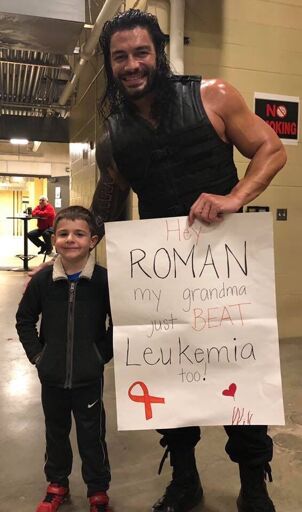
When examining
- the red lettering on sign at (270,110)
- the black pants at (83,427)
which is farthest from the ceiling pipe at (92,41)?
the black pants at (83,427)

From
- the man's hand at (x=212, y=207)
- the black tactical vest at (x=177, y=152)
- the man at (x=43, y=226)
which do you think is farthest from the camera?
the man at (x=43, y=226)

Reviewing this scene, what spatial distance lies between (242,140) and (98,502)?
4.18 ft

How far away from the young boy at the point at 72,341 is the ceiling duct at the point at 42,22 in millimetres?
2440

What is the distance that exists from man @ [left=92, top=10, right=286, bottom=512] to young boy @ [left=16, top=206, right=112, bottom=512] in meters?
0.26

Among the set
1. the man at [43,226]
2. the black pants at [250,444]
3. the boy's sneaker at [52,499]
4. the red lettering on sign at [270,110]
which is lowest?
the boy's sneaker at [52,499]

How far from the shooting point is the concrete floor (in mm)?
1637

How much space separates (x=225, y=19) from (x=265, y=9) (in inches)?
13.5

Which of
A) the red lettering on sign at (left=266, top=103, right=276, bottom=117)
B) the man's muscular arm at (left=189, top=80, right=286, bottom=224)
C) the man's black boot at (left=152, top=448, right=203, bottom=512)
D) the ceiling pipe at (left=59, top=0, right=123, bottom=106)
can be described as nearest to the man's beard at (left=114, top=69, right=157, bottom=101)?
the man's muscular arm at (left=189, top=80, right=286, bottom=224)

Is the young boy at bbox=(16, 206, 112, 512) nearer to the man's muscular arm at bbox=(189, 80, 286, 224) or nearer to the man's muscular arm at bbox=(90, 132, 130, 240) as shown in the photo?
the man's muscular arm at bbox=(90, 132, 130, 240)

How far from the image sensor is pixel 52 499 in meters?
1.57

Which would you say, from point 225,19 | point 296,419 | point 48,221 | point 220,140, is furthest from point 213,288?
point 48,221

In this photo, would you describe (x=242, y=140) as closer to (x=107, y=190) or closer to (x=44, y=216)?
(x=107, y=190)

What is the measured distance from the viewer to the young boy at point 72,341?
1.48 metres

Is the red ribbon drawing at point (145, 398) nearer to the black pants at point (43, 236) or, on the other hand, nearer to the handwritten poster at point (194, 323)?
the handwritten poster at point (194, 323)
